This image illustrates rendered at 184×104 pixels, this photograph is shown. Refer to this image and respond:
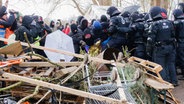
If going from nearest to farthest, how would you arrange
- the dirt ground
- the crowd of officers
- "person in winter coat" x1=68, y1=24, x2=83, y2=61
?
the dirt ground, the crowd of officers, "person in winter coat" x1=68, y1=24, x2=83, y2=61

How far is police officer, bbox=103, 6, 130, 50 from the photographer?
8.45 m

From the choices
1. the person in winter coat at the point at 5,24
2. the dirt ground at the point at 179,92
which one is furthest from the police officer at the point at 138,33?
the person in winter coat at the point at 5,24

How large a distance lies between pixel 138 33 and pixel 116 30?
0.65m

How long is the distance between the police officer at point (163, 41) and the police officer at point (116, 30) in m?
1.17

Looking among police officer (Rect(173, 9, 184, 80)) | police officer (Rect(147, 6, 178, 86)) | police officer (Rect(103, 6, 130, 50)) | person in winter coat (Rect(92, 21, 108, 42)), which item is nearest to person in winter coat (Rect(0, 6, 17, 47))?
person in winter coat (Rect(92, 21, 108, 42))

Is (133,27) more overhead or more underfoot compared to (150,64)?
more overhead

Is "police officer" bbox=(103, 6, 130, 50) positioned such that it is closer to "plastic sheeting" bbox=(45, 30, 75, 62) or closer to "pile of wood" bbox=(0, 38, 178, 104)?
"plastic sheeting" bbox=(45, 30, 75, 62)

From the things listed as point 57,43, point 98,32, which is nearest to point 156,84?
point 57,43

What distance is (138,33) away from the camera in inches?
335

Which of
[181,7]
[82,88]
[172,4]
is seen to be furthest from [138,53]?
[172,4]

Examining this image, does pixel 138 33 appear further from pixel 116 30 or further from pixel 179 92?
pixel 179 92

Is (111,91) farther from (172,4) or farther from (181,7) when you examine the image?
(172,4)

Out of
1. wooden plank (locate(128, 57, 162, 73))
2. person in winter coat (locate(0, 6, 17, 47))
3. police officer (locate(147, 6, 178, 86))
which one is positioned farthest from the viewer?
person in winter coat (locate(0, 6, 17, 47))

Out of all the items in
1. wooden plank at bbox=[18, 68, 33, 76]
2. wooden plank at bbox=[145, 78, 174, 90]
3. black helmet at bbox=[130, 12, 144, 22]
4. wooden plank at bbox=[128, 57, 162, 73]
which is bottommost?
wooden plank at bbox=[145, 78, 174, 90]
